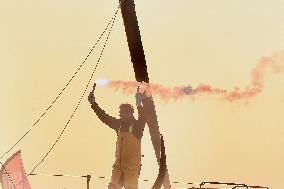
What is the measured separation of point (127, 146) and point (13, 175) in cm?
617

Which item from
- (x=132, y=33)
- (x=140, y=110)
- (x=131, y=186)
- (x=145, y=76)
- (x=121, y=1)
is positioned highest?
(x=121, y=1)

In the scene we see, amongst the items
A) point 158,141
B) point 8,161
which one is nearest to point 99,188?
point 8,161

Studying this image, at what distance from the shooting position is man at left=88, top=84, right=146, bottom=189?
7164 millimetres

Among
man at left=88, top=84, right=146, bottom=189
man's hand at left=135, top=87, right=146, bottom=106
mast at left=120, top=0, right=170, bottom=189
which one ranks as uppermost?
mast at left=120, top=0, right=170, bottom=189

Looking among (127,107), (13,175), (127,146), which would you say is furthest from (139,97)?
(13,175)

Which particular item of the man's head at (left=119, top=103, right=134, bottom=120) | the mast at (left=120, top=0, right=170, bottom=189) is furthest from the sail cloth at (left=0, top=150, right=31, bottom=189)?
the mast at (left=120, top=0, right=170, bottom=189)

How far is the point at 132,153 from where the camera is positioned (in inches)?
285

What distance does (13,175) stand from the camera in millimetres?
11797

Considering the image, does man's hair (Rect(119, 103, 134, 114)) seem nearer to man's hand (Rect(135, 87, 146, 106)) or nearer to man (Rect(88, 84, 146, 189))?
man (Rect(88, 84, 146, 189))

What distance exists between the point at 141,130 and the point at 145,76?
110 cm

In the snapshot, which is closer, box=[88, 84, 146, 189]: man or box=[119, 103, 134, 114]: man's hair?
box=[88, 84, 146, 189]: man

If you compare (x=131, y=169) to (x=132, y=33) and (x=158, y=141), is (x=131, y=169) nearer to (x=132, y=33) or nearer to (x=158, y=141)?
(x=158, y=141)

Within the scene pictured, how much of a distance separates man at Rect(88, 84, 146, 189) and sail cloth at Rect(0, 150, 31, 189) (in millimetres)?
4358

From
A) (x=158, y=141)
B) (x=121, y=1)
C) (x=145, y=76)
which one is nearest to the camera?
(x=121, y=1)
